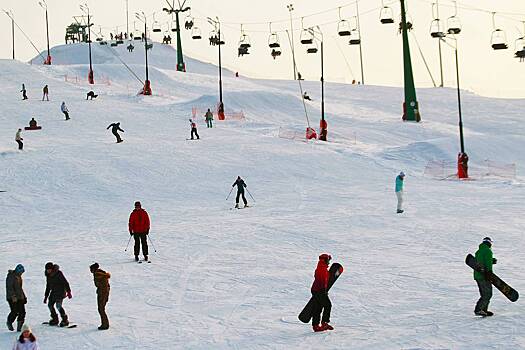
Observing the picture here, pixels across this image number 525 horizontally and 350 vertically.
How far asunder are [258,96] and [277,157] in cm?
2341

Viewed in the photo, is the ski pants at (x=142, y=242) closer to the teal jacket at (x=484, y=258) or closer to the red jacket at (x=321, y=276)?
the red jacket at (x=321, y=276)

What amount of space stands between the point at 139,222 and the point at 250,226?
5.61 metres

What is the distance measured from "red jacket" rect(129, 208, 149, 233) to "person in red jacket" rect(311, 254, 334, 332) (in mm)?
7104

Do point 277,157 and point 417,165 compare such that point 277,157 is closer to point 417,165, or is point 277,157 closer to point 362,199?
point 417,165

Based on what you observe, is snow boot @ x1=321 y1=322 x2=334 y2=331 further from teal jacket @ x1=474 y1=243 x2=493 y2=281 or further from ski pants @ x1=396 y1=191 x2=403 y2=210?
ski pants @ x1=396 y1=191 x2=403 y2=210

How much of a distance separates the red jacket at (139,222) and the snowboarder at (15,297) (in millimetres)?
5743

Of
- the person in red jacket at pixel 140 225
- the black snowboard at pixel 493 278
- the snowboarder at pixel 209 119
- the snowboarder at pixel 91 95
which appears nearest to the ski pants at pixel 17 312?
the person in red jacket at pixel 140 225

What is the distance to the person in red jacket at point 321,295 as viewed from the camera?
13438 millimetres

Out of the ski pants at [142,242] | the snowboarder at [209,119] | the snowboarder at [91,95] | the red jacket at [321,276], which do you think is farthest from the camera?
the snowboarder at [91,95]

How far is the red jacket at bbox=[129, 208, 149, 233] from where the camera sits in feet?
65.7

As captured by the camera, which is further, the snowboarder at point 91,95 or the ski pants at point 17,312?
the snowboarder at point 91,95

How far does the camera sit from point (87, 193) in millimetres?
31906

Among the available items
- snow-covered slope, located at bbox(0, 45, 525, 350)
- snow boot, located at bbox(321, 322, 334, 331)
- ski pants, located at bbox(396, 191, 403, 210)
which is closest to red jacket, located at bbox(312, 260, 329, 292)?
snow boot, located at bbox(321, 322, 334, 331)

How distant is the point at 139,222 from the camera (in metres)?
20.1
